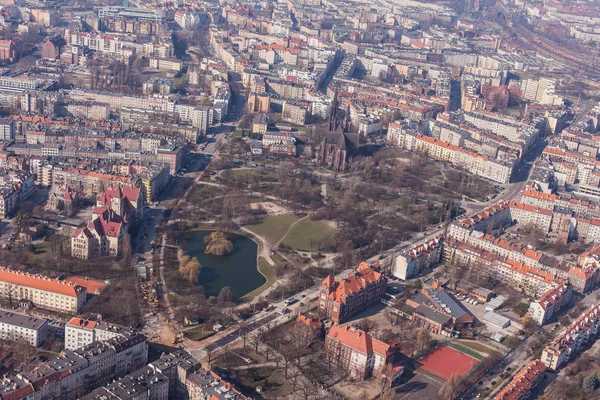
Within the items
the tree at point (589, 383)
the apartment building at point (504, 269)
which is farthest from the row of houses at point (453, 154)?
the tree at point (589, 383)

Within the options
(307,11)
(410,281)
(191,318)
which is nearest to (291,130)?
(410,281)

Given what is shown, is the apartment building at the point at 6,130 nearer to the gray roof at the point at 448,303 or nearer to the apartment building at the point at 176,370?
the apartment building at the point at 176,370

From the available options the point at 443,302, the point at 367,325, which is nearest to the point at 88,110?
the point at 367,325

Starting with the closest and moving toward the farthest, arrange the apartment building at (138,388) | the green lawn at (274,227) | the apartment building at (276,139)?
1. the apartment building at (138,388)
2. the green lawn at (274,227)
3. the apartment building at (276,139)

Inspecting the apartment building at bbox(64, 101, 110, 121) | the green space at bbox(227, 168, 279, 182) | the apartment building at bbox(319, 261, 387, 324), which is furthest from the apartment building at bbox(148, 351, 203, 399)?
the apartment building at bbox(64, 101, 110, 121)

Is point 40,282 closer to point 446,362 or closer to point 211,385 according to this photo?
point 211,385

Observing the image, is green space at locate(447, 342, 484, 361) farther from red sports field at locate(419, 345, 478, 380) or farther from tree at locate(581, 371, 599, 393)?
tree at locate(581, 371, 599, 393)
